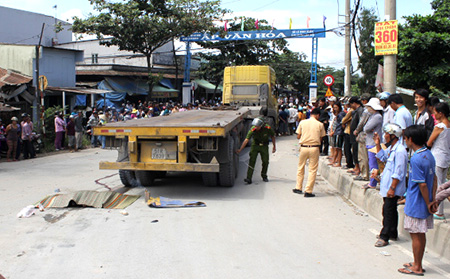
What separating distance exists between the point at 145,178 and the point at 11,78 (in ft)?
36.5

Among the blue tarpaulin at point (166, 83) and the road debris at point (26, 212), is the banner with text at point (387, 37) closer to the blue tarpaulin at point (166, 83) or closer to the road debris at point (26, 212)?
the road debris at point (26, 212)

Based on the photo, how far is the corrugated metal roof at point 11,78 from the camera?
16906mm

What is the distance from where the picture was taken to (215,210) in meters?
7.48

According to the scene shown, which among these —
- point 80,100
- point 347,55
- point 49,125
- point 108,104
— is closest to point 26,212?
point 49,125

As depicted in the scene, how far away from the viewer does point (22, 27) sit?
3406 cm

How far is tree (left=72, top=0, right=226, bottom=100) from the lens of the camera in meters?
25.7

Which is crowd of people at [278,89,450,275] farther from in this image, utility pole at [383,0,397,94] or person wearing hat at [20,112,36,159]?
person wearing hat at [20,112,36,159]

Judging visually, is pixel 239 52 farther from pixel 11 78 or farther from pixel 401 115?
pixel 401 115

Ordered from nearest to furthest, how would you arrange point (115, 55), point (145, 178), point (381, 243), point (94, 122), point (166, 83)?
1. point (381, 243)
2. point (145, 178)
3. point (94, 122)
4. point (166, 83)
5. point (115, 55)

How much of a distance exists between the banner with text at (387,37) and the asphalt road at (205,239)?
347cm

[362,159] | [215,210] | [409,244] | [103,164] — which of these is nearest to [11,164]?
[103,164]

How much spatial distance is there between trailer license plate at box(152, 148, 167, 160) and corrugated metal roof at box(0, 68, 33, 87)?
420 inches

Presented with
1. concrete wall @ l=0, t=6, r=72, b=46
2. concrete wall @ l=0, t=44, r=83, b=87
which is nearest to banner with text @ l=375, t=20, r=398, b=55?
concrete wall @ l=0, t=44, r=83, b=87

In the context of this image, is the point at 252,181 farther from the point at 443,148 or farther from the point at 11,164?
the point at 11,164
